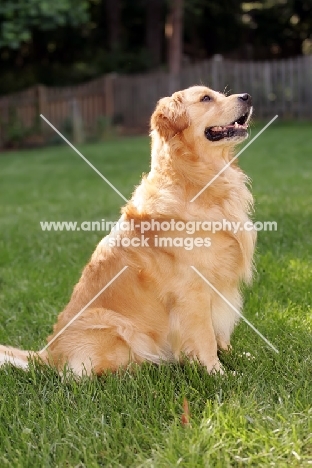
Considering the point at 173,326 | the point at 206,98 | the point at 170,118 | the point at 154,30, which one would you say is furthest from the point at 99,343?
the point at 154,30

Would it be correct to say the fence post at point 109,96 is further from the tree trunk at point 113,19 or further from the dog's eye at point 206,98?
the dog's eye at point 206,98

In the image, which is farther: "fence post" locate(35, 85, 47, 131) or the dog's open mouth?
"fence post" locate(35, 85, 47, 131)

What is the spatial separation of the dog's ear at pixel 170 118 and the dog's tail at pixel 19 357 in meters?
1.36

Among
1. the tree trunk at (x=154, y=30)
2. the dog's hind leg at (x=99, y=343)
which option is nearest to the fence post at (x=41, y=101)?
the tree trunk at (x=154, y=30)

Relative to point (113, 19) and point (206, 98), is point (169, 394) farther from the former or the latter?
point (113, 19)

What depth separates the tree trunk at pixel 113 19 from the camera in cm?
2200

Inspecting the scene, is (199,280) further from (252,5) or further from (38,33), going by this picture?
(252,5)

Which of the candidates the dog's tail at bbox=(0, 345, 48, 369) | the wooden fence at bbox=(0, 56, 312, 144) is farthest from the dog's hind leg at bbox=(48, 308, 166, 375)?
the wooden fence at bbox=(0, 56, 312, 144)

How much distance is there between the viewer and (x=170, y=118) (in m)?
3.12

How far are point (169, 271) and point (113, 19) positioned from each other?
69.4ft

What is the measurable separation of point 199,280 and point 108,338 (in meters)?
0.55

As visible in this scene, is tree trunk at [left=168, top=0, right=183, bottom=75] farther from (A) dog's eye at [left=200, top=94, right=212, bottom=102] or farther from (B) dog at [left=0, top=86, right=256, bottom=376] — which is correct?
(B) dog at [left=0, top=86, right=256, bottom=376]

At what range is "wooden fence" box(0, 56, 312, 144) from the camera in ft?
55.4

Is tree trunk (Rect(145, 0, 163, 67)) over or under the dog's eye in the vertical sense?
under
